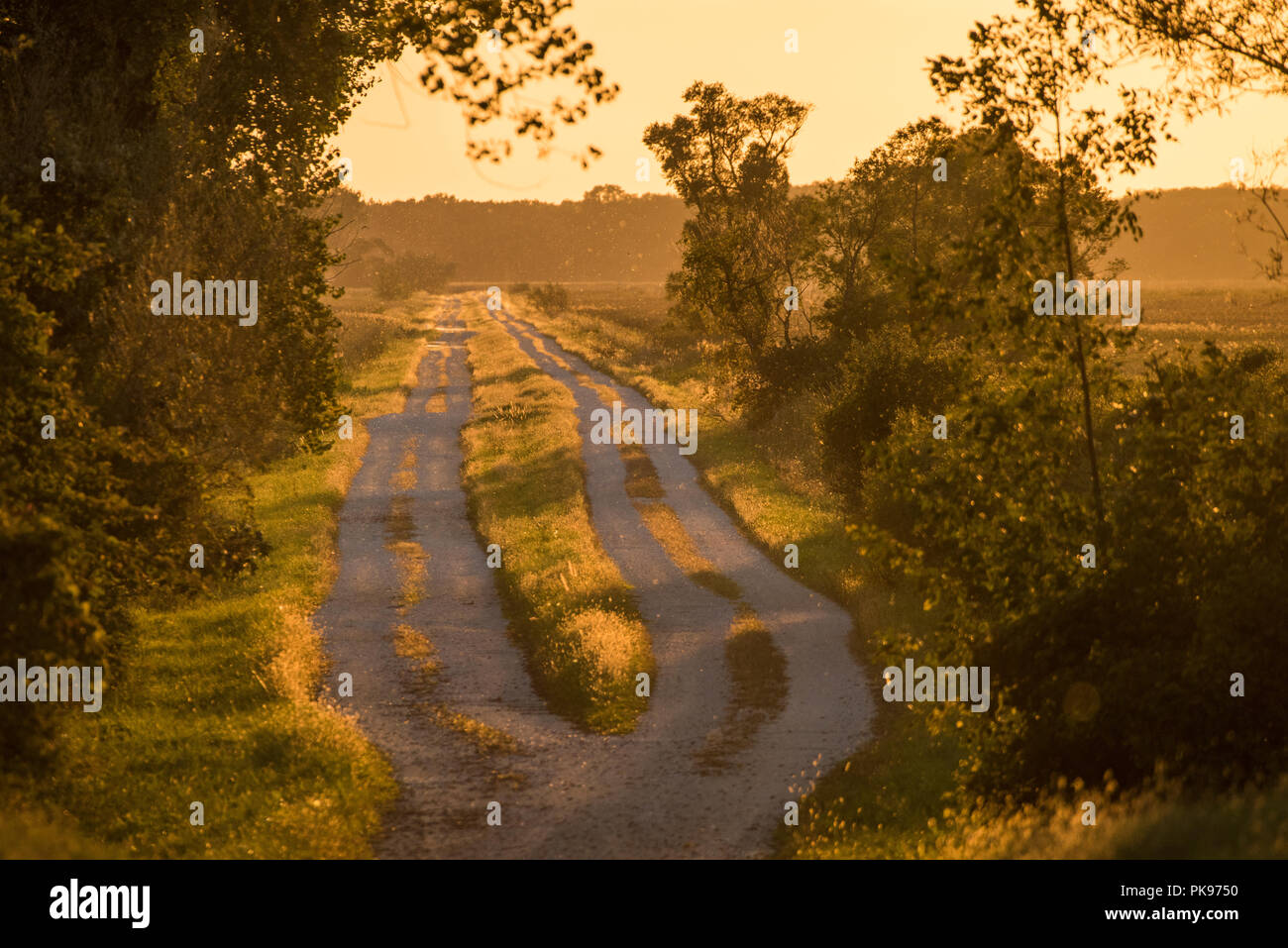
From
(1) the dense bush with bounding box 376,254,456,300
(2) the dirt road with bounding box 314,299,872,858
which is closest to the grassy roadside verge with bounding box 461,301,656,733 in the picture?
(2) the dirt road with bounding box 314,299,872,858

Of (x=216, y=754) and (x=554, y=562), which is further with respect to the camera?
(x=554, y=562)

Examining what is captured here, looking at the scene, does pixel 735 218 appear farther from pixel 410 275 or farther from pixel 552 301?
pixel 410 275

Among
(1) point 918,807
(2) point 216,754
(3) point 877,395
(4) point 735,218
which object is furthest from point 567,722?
(4) point 735,218

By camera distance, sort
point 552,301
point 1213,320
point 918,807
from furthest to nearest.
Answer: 1. point 552,301
2. point 1213,320
3. point 918,807

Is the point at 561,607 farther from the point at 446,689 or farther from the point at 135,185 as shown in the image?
Answer: the point at 135,185

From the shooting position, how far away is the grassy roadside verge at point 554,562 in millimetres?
19047

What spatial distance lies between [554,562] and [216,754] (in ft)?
39.0

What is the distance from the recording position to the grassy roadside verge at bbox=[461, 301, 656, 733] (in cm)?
1905

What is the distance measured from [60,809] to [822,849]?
8.35 meters

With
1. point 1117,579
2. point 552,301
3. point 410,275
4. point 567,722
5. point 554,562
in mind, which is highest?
point 410,275

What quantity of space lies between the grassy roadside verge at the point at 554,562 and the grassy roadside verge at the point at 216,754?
3.94 m

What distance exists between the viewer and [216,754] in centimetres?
1533

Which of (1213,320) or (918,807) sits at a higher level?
(1213,320)

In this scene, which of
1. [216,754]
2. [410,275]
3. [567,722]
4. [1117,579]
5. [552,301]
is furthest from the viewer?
[410,275]
